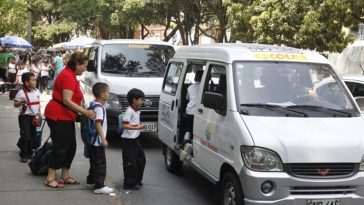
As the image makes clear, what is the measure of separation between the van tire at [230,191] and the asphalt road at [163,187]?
995mm

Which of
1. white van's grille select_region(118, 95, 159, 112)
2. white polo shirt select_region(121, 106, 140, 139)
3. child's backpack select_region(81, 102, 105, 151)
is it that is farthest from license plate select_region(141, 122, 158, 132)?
child's backpack select_region(81, 102, 105, 151)

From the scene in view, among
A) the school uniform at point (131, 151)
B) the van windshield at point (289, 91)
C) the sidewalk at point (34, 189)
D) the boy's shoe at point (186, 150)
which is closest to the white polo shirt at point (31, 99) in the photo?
the sidewalk at point (34, 189)

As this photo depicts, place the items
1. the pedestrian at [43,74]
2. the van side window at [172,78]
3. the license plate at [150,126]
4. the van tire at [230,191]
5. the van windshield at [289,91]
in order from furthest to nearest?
the pedestrian at [43,74]
the license plate at [150,126]
the van side window at [172,78]
the van windshield at [289,91]
the van tire at [230,191]

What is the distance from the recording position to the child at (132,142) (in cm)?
654

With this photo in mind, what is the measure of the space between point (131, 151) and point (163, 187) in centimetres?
76

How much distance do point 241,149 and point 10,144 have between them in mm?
6304

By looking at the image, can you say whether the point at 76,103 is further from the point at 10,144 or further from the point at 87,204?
the point at 10,144

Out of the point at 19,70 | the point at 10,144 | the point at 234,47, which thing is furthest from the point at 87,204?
the point at 19,70

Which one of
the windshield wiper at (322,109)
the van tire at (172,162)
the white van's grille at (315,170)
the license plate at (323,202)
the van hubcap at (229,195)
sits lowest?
the van tire at (172,162)

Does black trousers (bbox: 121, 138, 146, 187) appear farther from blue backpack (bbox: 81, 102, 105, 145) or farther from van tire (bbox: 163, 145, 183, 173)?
van tire (bbox: 163, 145, 183, 173)

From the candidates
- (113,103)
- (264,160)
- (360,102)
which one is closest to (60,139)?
(264,160)

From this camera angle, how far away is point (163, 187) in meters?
7.00

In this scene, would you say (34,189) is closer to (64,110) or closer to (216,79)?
(64,110)

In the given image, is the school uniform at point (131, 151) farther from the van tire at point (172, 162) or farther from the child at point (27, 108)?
the child at point (27, 108)
